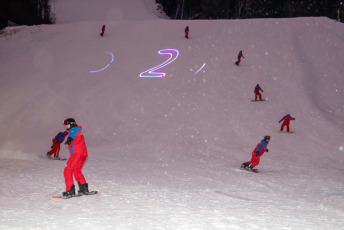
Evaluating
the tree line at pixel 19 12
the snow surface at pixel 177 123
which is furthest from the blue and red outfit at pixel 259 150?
the tree line at pixel 19 12

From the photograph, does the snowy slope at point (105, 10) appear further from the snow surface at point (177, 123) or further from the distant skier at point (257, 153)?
the distant skier at point (257, 153)

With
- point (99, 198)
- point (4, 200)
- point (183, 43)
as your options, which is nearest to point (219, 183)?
point (99, 198)

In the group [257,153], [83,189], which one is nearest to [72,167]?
[83,189]

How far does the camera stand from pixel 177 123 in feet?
66.6

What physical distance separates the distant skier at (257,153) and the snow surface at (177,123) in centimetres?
40

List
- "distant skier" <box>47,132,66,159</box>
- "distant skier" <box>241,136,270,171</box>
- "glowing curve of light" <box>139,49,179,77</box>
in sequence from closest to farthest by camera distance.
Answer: "distant skier" <box>241,136,270,171</box> → "distant skier" <box>47,132,66,159</box> → "glowing curve of light" <box>139,49,179,77</box>

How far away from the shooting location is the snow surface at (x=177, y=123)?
22.9ft

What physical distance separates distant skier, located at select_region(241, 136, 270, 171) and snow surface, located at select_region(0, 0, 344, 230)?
401mm

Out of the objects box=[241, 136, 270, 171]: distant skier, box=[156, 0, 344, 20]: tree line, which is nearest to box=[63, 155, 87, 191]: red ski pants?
box=[241, 136, 270, 171]: distant skier

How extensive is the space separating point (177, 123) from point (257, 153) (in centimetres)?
880

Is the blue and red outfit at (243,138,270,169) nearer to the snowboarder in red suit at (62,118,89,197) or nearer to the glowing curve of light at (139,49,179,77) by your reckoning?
the snowboarder in red suit at (62,118,89,197)

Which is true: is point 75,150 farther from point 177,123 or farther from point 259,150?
point 177,123

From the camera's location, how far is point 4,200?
24.8ft

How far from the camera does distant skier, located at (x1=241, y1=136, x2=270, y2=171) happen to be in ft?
38.8
